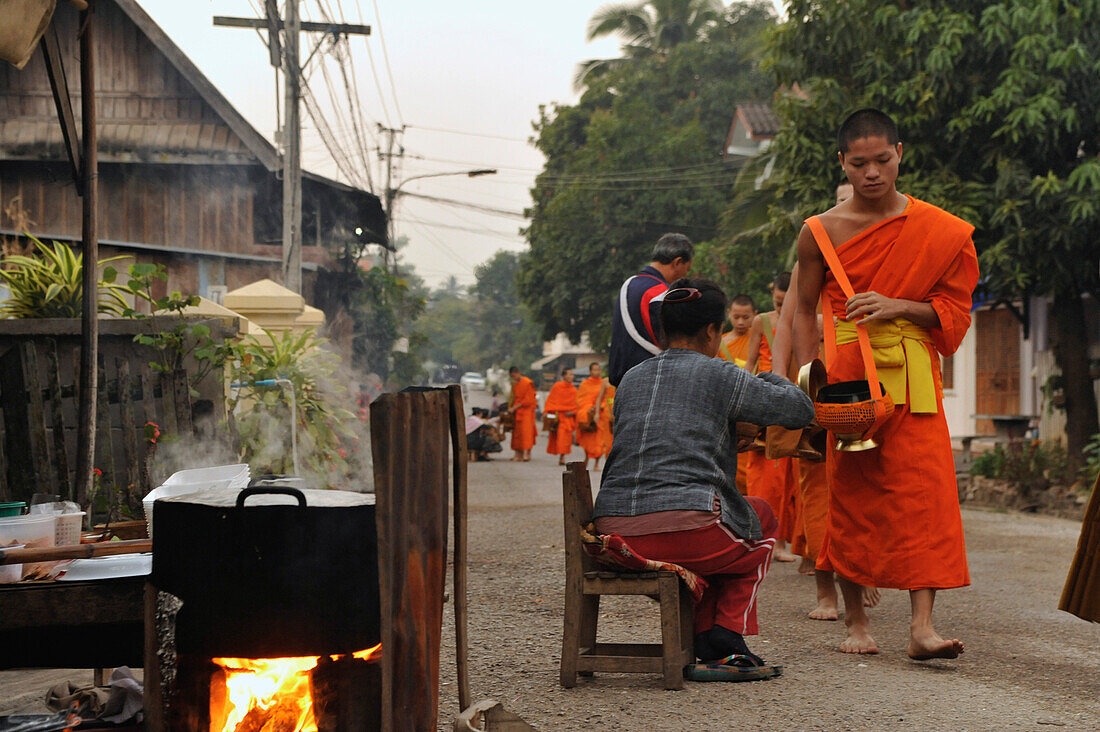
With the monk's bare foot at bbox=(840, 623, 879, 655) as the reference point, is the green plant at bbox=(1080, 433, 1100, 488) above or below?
above

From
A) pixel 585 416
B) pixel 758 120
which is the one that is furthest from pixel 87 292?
pixel 758 120

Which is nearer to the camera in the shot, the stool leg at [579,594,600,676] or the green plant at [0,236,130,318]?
the stool leg at [579,594,600,676]

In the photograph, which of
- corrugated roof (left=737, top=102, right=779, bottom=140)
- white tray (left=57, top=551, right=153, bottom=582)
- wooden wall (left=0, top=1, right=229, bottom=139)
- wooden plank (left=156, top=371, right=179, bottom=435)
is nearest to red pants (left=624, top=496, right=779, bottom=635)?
white tray (left=57, top=551, right=153, bottom=582)

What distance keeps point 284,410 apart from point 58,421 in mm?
2615

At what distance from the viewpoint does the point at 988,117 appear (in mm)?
11273

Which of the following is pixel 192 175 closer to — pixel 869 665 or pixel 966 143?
pixel 966 143

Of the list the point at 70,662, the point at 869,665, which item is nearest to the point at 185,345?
the point at 70,662

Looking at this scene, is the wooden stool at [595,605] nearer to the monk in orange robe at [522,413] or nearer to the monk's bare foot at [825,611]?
the monk's bare foot at [825,611]

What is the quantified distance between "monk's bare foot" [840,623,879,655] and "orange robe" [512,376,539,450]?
16.3 metres

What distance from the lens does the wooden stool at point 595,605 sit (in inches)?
150

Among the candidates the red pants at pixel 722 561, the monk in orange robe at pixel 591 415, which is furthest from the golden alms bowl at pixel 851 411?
the monk in orange robe at pixel 591 415

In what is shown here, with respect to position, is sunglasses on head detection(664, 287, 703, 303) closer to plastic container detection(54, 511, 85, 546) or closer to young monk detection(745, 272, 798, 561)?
plastic container detection(54, 511, 85, 546)

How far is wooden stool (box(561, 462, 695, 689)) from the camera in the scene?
3.82 metres

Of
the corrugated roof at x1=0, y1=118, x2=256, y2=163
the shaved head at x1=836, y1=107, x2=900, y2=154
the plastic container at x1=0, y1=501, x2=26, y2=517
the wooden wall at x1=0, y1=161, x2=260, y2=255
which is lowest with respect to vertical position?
the plastic container at x1=0, y1=501, x2=26, y2=517
